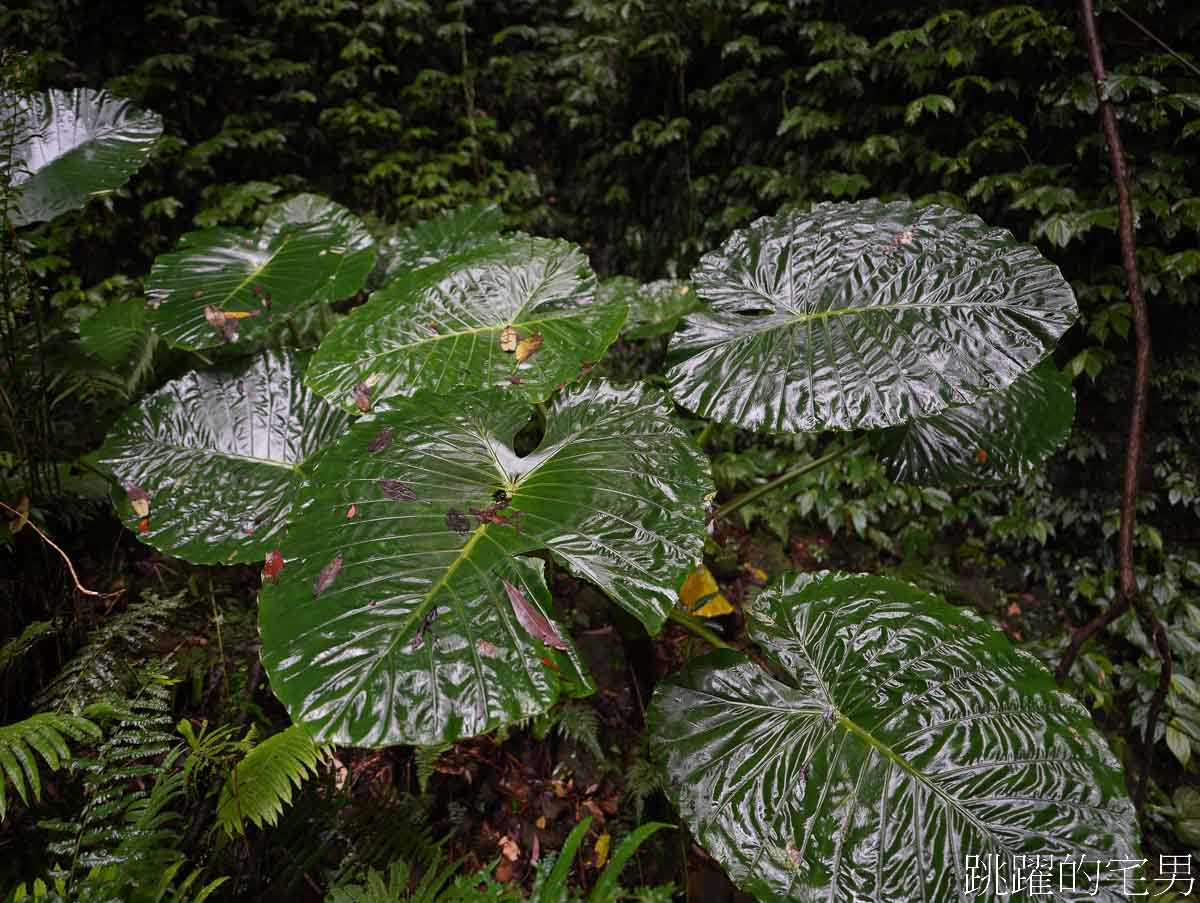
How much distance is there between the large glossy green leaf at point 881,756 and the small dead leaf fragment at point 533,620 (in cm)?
35

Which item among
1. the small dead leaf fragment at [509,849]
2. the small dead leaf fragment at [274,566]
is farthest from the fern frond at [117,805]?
the small dead leaf fragment at [509,849]

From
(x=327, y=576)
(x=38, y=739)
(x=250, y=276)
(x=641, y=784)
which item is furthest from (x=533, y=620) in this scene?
(x=250, y=276)

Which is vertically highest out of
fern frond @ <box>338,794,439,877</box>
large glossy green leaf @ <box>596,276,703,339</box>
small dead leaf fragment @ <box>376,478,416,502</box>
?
small dead leaf fragment @ <box>376,478,416,502</box>

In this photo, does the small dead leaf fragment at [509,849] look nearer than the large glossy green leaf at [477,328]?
No

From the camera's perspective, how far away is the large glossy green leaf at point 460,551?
2.17 feet

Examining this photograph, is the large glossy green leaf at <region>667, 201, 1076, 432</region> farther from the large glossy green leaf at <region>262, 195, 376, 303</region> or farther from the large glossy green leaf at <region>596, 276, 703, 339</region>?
the large glossy green leaf at <region>262, 195, 376, 303</region>

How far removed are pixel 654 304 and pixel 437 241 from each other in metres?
0.76

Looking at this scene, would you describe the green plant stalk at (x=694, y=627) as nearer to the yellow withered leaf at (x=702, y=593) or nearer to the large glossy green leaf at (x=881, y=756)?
the large glossy green leaf at (x=881, y=756)

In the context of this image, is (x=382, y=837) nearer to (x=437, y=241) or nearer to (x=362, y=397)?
(x=362, y=397)

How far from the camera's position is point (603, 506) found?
89 cm

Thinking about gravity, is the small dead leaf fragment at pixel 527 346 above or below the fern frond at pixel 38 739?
above

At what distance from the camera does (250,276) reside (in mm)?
1537

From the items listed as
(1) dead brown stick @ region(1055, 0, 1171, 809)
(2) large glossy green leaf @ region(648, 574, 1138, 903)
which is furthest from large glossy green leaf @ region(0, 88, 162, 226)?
(1) dead brown stick @ region(1055, 0, 1171, 809)

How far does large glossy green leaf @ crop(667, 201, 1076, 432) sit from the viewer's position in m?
0.96
